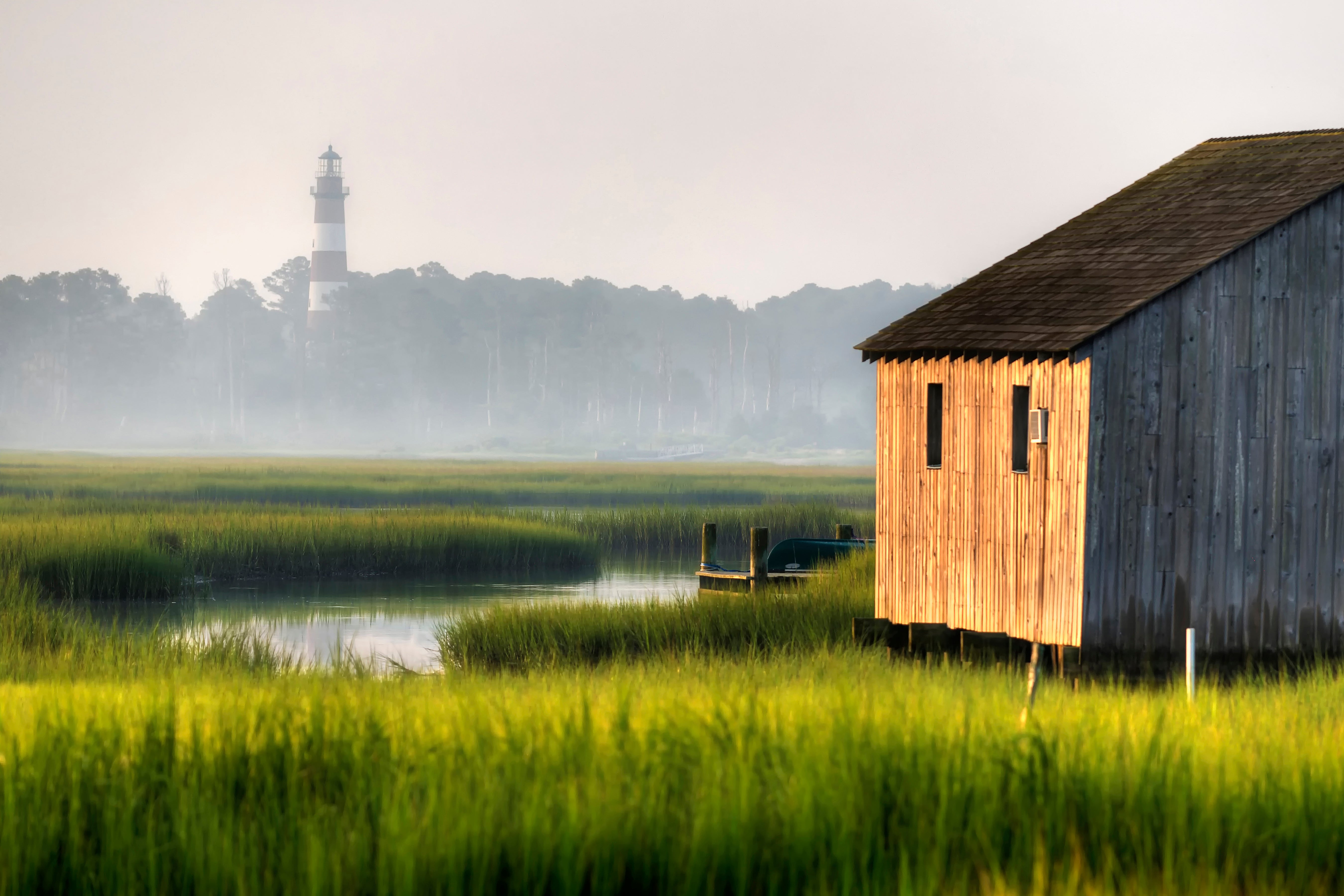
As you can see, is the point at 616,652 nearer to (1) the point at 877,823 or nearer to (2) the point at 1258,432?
(2) the point at 1258,432

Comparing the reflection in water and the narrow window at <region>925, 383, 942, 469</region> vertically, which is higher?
the narrow window at <region>925, 383, 942, 469</region>

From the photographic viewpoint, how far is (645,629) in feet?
65.2

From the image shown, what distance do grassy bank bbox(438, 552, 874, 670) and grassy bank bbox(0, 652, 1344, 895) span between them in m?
8.19

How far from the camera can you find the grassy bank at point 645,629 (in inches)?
765

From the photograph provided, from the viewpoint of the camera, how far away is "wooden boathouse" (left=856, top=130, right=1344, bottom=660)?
52.7 ft

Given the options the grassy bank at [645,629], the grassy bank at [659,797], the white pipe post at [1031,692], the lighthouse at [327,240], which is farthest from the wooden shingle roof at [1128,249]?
the lighthouse at [327,240]

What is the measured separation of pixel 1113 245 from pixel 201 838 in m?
13.5

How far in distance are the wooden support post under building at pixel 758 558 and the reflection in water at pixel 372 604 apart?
7.44 ft

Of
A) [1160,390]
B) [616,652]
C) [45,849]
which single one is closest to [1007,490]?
[1160,390]

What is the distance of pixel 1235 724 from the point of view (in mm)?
10953

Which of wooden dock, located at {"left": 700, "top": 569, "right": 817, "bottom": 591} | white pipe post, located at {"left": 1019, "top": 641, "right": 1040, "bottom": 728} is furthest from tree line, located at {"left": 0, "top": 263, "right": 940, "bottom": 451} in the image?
white pipe post, located at {"left": 1019, "top": 641, "right": 1040, "bottom": 728}

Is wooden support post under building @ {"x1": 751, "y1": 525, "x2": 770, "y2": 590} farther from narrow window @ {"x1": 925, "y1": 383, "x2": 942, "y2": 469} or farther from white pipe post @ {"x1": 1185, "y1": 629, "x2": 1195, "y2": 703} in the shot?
white pipe post @ {"x1": 1185, "y1": 629, "x2": 1195, "y2": 703}

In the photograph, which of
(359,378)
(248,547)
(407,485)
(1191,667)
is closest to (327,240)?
(359,378)

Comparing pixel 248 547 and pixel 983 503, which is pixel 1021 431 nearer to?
pixel 983 503
